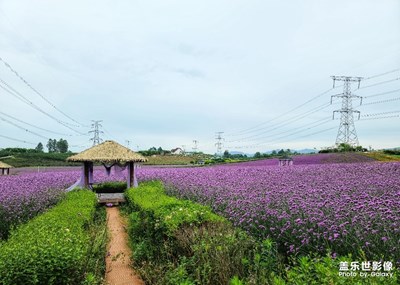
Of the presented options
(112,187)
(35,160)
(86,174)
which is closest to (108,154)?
(86,174)

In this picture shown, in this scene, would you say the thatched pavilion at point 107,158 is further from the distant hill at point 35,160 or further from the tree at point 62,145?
the tree at point 62,145

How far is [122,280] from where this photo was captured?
19.6 ft

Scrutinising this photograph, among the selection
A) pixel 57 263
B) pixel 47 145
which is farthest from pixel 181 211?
pixel 47 145

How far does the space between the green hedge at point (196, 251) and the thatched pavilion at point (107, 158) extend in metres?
8.96

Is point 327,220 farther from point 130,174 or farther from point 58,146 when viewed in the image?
point 58,146

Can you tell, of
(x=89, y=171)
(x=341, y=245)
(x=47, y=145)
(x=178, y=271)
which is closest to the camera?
(x=341, y=245)

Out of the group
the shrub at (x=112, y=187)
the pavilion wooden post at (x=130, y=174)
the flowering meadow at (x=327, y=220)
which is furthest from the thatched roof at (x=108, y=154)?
the flowering meadow at (x=327, y=220)

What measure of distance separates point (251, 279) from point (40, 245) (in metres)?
2.40

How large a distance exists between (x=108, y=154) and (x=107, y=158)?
373mm

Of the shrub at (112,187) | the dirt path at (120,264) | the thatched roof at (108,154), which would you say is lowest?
the dirt path at (120,264)

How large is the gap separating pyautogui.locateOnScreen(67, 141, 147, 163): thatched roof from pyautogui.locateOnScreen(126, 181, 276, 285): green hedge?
29.3 feet

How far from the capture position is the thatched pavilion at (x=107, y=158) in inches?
630

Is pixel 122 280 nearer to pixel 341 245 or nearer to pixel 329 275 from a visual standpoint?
pixel 341 245

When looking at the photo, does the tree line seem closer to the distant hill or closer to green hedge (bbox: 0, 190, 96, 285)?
the distant hill
